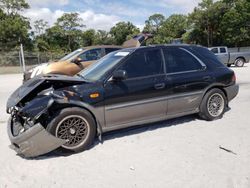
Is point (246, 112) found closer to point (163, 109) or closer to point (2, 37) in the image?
point (163, 109)

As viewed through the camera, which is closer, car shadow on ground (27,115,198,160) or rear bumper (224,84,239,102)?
car shadow on ground (27,115,198,160)

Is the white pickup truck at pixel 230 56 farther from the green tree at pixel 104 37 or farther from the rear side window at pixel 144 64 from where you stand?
the green tree at pixel 104 37

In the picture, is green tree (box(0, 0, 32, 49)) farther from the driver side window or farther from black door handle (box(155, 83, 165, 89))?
black door handle (box(155, 83, 165, 89))

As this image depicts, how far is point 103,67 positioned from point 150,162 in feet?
6.65

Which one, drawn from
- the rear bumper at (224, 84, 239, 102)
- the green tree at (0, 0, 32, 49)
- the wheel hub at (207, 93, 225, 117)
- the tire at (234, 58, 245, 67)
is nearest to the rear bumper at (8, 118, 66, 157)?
the wheel hub at (207, 93, 225, 117)

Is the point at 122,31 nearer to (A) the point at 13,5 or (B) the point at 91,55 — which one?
(A) the point at 13,5

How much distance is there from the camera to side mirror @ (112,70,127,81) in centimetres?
436

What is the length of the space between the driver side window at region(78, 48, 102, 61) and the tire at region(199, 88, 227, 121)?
5.88 meters

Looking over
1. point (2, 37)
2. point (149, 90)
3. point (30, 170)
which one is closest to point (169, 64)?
point (149, 90)

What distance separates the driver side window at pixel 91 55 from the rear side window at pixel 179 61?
5.59m

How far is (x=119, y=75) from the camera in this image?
4.37m

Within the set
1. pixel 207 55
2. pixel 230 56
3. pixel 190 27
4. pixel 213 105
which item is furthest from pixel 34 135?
pixel 190 27

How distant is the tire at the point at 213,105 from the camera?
5.47m

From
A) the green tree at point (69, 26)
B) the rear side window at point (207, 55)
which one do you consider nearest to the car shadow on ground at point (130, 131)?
the rear side window at point (207, 55)
